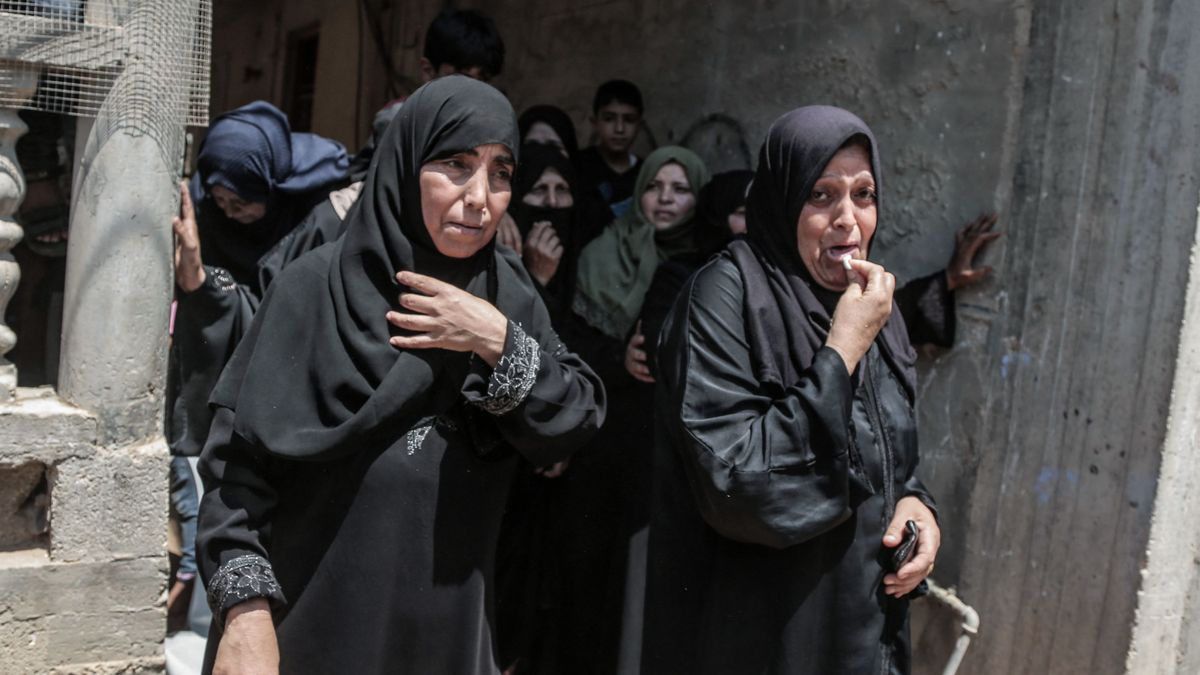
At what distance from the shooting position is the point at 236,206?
10.0 ft

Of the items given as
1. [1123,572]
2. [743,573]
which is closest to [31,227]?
[743,573]

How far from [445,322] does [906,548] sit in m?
0.96

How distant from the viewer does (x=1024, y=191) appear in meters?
3.12

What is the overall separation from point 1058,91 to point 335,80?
576 centimetres

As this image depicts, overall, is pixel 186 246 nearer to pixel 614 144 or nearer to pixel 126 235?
pixel 126 235

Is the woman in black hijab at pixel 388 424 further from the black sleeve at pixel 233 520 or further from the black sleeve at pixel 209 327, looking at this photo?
the black sleeve at pixel 209 327

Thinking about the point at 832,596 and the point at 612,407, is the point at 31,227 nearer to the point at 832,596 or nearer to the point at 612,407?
the point at 612,407

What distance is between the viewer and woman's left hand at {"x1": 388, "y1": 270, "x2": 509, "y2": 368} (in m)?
1.85

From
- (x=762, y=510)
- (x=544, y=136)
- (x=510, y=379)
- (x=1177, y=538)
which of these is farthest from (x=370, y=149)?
(x=1177, y=538)

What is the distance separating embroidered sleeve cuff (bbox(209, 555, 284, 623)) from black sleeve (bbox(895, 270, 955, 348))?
2.09 meters

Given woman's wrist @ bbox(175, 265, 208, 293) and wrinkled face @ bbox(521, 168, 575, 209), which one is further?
wrinkled face @ bbox(521, 168, 575, 209)

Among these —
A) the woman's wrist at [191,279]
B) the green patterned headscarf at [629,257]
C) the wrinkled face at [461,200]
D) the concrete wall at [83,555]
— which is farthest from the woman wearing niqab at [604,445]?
the wrinkled face at [461,200]

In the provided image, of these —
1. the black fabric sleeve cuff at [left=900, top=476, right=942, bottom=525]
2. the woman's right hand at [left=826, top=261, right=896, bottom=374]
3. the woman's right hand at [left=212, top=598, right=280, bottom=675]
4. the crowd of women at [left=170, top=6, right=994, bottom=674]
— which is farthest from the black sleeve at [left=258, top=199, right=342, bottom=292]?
the black fabric sleeve cuff at [left=900, top=476, right=942, bottom=525]

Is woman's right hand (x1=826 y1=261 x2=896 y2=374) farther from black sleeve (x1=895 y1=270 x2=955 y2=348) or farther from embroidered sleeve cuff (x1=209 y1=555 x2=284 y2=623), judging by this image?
black sleeve (x1=895 y1=270 x2=955 y2=348)
